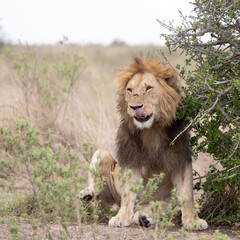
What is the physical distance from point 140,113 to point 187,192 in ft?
2.82

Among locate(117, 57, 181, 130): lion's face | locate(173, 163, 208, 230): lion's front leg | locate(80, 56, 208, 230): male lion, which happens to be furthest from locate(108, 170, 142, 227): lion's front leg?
locate(117, 57, 181, 130): lion's face

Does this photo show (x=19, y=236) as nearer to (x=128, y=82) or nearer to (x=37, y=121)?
(x=128, y=82)

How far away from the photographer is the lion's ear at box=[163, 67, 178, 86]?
4453 mm

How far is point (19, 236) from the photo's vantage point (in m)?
3.20

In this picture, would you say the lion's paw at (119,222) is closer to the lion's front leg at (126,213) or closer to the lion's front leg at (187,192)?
the lion's front leg at (126,213)

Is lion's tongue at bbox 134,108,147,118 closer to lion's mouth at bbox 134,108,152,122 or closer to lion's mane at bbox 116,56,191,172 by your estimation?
lion's mouth at bbox 134,108,152,122

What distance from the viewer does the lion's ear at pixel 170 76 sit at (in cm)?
445

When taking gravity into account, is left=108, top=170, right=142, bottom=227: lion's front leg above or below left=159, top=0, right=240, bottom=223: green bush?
below

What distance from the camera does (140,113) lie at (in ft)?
13.7

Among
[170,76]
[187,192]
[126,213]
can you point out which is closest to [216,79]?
[170,76]

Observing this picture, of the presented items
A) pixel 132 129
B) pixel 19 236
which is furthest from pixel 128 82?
pixel 19 236

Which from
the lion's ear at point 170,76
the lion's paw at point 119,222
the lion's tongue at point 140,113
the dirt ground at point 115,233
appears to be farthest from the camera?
the lion's ear at point 170,76

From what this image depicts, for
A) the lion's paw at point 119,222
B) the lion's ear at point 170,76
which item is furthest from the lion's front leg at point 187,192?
the lion's ear at point 170,76

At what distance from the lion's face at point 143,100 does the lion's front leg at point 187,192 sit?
0.57 m
